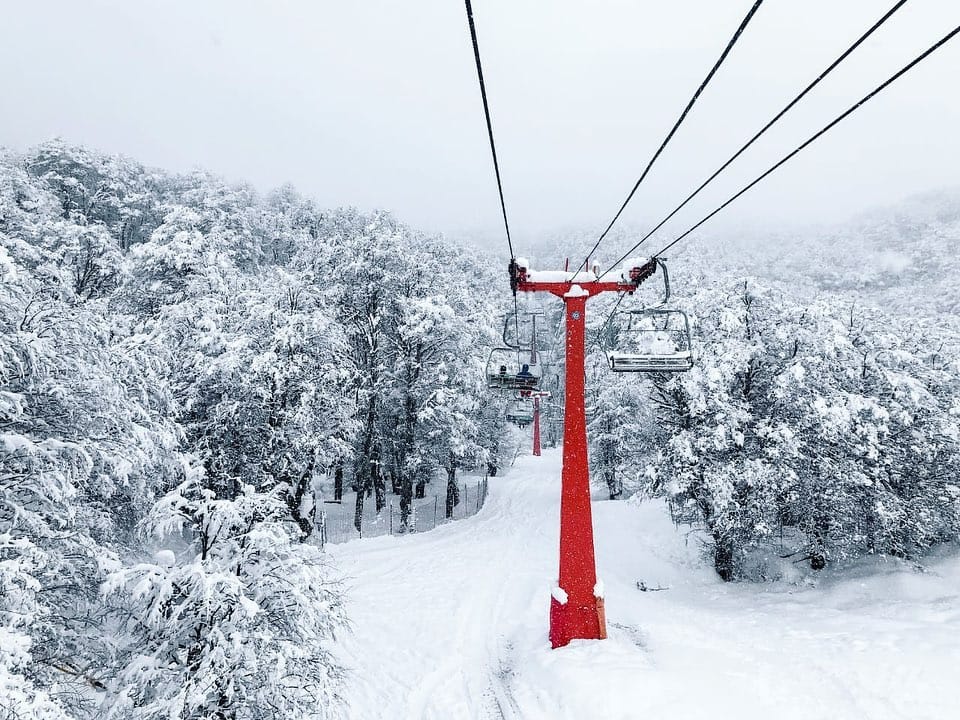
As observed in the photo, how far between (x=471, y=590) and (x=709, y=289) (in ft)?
38.3

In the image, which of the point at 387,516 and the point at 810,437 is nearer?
the point at 810,437

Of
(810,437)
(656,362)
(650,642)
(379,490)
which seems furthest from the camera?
(379,490)

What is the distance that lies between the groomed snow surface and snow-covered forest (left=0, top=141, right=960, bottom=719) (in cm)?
105

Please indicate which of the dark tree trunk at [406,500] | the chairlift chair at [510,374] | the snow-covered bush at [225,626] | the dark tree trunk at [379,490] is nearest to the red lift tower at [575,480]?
the chairlift chair at [510,374]

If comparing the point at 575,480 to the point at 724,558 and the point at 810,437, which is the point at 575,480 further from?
the point at 724,558

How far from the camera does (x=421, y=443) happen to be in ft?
74.1

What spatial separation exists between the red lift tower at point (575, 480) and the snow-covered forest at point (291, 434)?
2687 mm

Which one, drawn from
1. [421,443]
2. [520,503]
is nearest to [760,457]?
[421,443]

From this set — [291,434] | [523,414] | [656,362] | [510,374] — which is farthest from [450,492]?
[656,362]

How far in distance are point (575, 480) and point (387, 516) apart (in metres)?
14.7

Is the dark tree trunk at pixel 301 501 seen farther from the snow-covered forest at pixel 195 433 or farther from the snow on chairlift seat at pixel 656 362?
the snow on chairlift seat at pixel 656 362

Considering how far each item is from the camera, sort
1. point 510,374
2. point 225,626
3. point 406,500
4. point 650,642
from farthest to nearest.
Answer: point 406,500, point 510,374, point 650,642, point 225,626

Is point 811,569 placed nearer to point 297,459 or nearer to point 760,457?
point 760,457

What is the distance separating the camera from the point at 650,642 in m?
11.0
